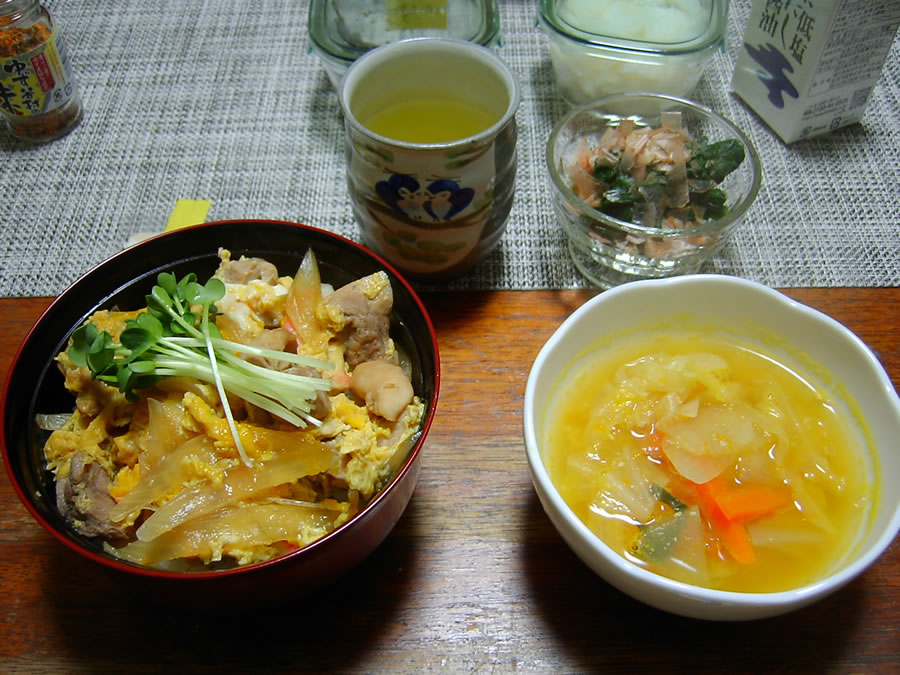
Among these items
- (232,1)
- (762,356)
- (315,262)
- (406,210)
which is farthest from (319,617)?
(232,1)

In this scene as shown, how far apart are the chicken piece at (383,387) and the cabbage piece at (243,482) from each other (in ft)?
0.32

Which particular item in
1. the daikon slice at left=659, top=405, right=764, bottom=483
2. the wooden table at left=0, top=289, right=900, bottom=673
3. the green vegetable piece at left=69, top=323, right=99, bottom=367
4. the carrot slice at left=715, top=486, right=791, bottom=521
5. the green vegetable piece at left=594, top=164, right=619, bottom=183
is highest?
the green vegetable piece at left=69, top=323, right=99, bottom=367

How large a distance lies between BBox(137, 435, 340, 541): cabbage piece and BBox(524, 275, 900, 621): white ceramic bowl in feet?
0.89

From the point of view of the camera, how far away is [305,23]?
1.98m

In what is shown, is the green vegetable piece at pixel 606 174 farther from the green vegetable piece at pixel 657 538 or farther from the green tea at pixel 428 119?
the green vegetable piece at pixel 657 538

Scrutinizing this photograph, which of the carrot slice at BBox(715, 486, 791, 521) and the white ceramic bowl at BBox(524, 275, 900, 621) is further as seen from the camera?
the carrot slice at BBox(715, 486, 791, 521)

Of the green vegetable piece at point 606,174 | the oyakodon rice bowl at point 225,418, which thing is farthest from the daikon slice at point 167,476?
the green vegetable piece at point 606,174

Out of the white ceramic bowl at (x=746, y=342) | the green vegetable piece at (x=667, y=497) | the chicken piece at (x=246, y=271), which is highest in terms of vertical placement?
the chicken piece at (x=246, y=271)

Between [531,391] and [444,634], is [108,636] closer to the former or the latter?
[444,634]

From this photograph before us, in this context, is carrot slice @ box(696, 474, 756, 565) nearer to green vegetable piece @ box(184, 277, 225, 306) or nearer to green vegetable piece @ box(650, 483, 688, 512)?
green vegetable piece @ box(650, 483, 688, 512)

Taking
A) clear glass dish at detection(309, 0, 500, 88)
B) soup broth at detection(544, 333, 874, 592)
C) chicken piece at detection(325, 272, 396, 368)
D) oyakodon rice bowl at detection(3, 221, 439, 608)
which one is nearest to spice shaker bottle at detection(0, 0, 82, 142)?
clear glass dish at detection(309, 0, 500, 88)

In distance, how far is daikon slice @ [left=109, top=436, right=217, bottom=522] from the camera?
2.95 ft

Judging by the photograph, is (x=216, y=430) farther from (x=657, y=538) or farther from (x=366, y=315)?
(x=657, y=538)

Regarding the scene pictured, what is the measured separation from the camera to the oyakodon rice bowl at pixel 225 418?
34.9 inches
